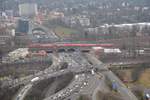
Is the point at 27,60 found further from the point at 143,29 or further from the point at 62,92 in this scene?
the point at 143,29

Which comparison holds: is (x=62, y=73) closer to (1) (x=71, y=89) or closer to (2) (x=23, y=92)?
(1) (x=71, y=89)

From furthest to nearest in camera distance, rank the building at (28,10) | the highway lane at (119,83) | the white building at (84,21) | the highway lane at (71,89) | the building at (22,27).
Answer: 1. the building at (28,10)
2. the white building at (84,21)
3. the building at (22,27)
4. the highway lane at (119,83)
5. the highway lane at (71,89)

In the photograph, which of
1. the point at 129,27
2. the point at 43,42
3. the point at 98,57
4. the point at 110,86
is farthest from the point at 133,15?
the point at 110,86

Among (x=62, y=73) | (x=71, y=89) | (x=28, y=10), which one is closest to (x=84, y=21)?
(x=28, y=10)

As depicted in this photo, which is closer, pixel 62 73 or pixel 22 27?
pixel 62 73

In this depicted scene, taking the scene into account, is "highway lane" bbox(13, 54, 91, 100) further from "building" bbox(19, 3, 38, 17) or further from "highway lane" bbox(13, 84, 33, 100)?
"building" bbox(19, 3, 38, 17)

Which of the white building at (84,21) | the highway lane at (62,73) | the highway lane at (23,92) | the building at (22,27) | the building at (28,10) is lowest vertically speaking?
the highway lane at (23,92)

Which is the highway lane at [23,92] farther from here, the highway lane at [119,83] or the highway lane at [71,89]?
the highway lane at [119,83]

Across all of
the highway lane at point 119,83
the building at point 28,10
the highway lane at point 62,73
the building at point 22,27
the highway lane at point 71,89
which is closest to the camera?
the highway lane at point 71,89

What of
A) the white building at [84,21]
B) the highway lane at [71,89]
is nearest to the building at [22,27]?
the white building at [84,21]

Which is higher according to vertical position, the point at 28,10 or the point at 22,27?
the point at 28,10

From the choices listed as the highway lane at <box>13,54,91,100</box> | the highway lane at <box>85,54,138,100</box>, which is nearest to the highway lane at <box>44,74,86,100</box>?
the highway lane at <box>13,54,91,100</box>
